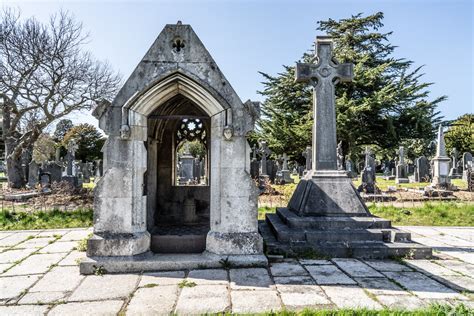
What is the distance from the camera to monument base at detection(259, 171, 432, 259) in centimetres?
534

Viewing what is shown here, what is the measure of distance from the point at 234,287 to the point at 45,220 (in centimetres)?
715

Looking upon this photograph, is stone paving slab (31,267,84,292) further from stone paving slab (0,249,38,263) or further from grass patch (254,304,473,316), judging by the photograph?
grass patch (254,304,473,316)

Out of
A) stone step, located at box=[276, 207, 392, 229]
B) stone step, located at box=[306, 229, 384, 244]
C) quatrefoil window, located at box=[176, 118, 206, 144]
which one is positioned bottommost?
stone step, located at box=[306, 229, 384, 244]

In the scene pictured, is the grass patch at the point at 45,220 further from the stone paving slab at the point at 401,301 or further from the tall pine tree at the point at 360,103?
the tall pine tree at the point at 360,103

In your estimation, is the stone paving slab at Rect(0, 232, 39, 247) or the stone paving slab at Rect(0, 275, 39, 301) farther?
the stone paving slab at Rect(0, 232, 39, 247)

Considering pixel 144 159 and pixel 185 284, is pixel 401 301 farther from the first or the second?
pixel 144 159

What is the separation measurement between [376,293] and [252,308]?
156cm

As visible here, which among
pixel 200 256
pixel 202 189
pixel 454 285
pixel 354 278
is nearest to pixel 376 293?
pixel 354 278

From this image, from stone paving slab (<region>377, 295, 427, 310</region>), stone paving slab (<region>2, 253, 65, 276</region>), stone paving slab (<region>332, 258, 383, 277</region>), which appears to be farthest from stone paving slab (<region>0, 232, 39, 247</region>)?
stone paving slab (<region>377, 295, 427, 310</region>)

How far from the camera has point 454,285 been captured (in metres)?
4.00

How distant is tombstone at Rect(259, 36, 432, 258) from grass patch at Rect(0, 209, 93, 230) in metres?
5.17

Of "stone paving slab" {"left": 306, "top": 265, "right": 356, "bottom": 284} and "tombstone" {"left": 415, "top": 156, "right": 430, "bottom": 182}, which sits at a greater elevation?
"tombstone" {"left": 415, "top": 156, "right": 430, "bottom": 182}

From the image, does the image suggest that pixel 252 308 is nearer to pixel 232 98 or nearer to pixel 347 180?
pixel 232 98

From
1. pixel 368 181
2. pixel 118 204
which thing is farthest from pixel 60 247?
pixel 368 181
